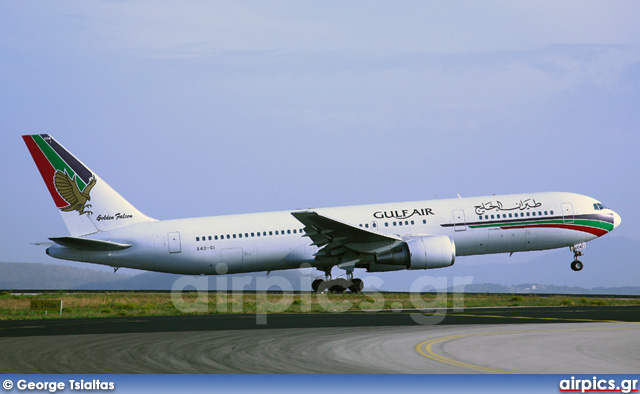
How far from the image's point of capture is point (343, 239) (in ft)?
124

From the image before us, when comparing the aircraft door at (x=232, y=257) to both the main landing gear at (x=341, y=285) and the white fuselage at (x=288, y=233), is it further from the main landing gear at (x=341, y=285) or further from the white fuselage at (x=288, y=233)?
the main landing gear at (x=341, y=285)

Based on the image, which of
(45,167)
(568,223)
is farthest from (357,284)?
(45,167)

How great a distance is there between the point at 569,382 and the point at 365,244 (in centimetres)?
2598

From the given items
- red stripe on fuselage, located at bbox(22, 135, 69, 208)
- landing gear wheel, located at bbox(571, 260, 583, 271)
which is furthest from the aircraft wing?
red stripe on fuselage, located at bbox(22, 135, 69, 208)

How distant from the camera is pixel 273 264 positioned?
40.0m

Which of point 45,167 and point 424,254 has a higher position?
point 45,167

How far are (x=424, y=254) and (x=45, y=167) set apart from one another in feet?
66.6

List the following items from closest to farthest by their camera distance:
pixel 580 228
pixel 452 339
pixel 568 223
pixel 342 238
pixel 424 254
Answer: pixel 452 339, pixel 424 254, pixel 342 238, pixel 568 223, pixel 580 228

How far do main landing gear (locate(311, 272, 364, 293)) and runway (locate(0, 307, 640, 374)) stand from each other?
46.4 ft

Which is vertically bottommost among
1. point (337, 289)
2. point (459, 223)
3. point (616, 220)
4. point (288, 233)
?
point (337, 289)

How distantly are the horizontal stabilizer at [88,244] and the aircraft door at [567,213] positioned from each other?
22.8 metres

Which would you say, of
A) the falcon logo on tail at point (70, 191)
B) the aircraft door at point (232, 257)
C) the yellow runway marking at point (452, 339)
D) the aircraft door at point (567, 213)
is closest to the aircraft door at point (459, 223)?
the aircraft door at point (567, 213)

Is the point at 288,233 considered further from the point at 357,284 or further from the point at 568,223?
the point at 568,223

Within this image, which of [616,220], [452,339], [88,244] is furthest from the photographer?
[616,220]
